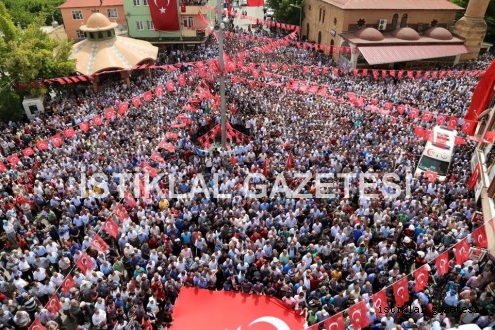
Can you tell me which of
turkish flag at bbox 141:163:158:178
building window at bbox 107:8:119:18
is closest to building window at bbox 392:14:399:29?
building window at bbox 107:8:119:18

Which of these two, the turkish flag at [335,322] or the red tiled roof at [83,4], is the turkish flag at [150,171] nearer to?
the turkish flag at [335,322]

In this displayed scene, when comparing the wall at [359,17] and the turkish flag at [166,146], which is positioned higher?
the wall at [359,17]

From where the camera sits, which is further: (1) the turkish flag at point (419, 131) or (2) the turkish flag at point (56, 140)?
(1) the turkish flag at point (419, 131)

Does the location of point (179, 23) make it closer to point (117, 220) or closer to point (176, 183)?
point (176, 183)

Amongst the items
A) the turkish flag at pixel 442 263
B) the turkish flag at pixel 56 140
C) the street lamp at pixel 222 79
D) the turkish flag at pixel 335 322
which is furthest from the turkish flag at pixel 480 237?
the turkish flag at pixel 56 140

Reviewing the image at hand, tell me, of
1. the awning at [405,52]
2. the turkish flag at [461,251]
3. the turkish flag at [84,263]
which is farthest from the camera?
the awning at [405,52]

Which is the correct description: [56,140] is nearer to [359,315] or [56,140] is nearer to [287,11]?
[359,315]

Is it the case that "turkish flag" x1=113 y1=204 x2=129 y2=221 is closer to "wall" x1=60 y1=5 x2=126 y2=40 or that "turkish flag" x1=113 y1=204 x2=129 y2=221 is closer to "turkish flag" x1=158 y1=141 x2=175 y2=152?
"turkish flag" x1=158 y1=141 x2=175 y2=152
